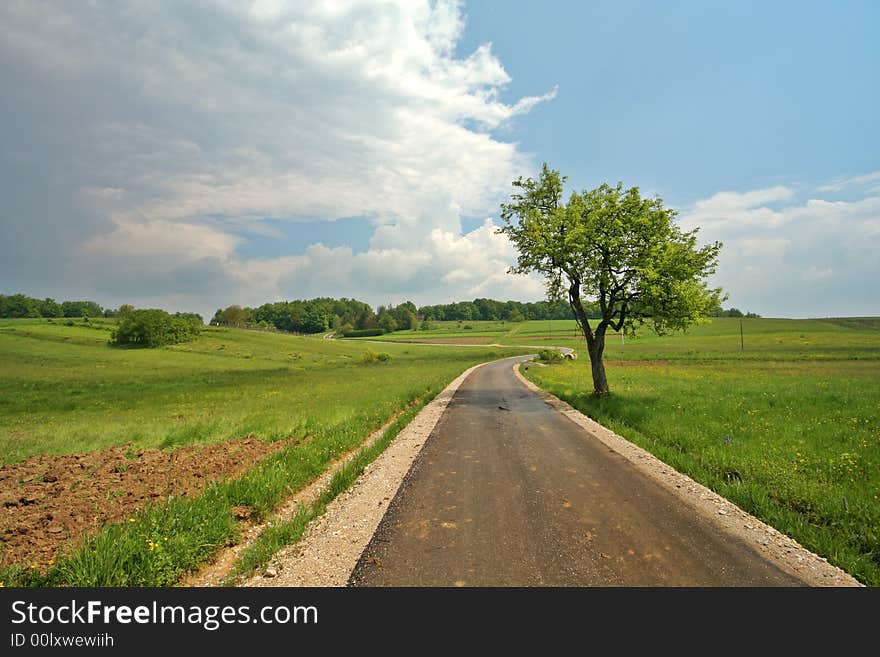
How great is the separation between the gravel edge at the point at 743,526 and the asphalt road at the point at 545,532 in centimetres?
25

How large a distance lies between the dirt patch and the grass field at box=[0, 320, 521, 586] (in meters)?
0.20

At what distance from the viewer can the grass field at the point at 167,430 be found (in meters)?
5.26

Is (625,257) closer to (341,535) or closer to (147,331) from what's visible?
(341,535)

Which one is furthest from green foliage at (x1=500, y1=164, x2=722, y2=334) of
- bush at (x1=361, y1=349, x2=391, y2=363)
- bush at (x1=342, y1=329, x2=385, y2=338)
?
bush at (x1=342, y1=329, x2=385, y2=338)

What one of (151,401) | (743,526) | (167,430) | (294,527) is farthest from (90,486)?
(151,401)

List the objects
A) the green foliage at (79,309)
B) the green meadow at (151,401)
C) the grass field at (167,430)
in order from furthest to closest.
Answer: the green foliage at (79,309), the green meadow at (151,401), the grass field at (167,430)

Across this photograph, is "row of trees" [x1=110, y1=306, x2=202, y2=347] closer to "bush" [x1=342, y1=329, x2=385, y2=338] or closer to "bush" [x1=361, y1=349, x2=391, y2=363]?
"bush" [x1=361, y1=349, x2=391, y2=363]

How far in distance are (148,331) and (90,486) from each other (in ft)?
254

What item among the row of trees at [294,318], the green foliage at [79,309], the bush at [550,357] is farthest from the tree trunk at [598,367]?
the green foliage at [79,309]

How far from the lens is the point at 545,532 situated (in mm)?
6176

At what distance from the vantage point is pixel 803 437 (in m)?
11.5

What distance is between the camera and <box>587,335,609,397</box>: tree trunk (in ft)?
70.6

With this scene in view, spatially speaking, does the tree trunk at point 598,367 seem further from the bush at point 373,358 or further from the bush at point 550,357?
the bush at point 373,358
